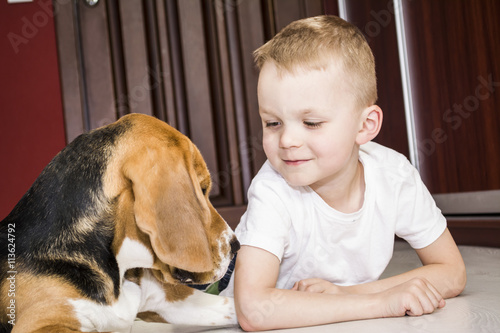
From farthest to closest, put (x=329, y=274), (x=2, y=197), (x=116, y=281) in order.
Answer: (x=2, y=197)
(x=329, y=274)
(x=116, y=281)

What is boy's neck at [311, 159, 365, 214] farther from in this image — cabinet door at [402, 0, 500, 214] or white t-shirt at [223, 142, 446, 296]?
cabinet door at [402, 0, 500, 214]

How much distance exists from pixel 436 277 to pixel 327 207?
37 cm

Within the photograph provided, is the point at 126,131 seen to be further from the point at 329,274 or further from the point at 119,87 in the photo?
the point at 119,87

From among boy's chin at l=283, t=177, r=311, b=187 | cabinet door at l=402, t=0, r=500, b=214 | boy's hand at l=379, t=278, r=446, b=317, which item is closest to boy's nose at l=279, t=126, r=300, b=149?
boy's chin at l=283, t=177, r=311, b=187

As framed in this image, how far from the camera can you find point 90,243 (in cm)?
125

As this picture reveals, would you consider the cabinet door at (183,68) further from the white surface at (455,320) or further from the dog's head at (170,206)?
the dog's head at (170,206)

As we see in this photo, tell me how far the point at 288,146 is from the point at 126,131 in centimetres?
43

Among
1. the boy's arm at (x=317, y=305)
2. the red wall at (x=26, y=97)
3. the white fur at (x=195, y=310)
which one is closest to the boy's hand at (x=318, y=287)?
the boy's arm at (x=317, y=305)

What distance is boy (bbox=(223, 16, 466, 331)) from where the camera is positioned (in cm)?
136

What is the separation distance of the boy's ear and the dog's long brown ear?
61cm

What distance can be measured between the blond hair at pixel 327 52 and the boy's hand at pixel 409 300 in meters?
0.53

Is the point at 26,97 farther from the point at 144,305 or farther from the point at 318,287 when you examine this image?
the point at 318,287

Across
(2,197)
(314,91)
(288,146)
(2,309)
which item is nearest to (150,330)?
(2,309)

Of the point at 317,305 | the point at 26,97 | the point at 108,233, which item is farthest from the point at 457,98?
the point at 26,97
